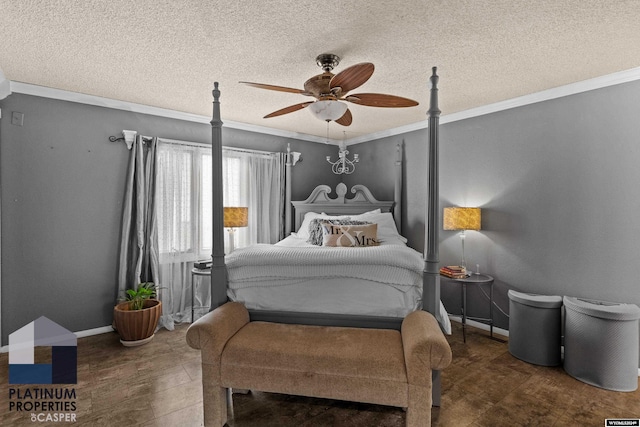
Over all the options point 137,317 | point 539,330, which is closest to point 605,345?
point 539,330

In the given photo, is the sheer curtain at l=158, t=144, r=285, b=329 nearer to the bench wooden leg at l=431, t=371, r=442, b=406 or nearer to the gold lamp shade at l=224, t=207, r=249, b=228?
the gold lamp shade at l=224, t=207, r=249, b=228

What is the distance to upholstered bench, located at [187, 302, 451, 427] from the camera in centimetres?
166

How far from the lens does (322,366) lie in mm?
1762

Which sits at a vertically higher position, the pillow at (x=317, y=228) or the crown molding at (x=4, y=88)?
the crown molding at (x=4, y=88)

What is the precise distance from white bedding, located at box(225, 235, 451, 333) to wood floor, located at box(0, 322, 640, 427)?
555 millimetres

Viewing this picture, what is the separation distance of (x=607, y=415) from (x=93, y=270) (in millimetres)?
4397

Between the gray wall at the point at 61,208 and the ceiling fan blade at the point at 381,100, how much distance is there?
252 centimetres

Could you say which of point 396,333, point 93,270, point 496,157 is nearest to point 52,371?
point 93,270

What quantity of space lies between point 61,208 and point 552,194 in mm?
4717

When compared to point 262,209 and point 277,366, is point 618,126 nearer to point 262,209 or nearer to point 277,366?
point 277,366

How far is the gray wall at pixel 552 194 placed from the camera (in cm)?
258

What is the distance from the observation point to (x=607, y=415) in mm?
1997

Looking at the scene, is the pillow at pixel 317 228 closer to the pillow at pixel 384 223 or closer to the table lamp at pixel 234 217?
the pillow at pixel 384 223

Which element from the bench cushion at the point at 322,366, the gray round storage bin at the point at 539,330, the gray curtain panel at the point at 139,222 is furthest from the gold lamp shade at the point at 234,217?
the gray round storage bin at the point at 539,330
